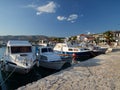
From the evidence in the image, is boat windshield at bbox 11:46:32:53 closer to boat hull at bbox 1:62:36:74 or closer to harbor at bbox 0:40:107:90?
harbor at bbox 0:40:107:90

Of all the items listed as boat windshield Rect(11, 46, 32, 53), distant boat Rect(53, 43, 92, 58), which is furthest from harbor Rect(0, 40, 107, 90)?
distant boat Rect(53, 43, 92, 58)

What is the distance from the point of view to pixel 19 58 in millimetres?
13820

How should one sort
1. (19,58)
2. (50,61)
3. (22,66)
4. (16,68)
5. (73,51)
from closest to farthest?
(22,66) < (16,68) < (19,58) < (50,61) < (73,51)

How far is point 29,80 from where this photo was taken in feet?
43.7

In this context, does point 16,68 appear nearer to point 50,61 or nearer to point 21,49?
point 21,49

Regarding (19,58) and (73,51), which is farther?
(73,51)

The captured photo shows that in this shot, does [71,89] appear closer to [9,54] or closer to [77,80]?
[77,80]

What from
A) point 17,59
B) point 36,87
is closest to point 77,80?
point 36,87

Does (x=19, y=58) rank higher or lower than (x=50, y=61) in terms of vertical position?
higher

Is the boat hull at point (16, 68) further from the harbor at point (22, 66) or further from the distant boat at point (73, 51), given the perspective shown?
the distant boat at point (73, 51)

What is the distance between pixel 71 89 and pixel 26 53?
854 centimetres

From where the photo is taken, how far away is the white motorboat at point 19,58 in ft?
42.5

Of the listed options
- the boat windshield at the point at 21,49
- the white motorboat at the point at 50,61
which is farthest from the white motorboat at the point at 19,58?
the white motorboat at the point at 50,61

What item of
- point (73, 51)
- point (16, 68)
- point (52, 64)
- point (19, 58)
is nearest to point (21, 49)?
point (19, 58)
